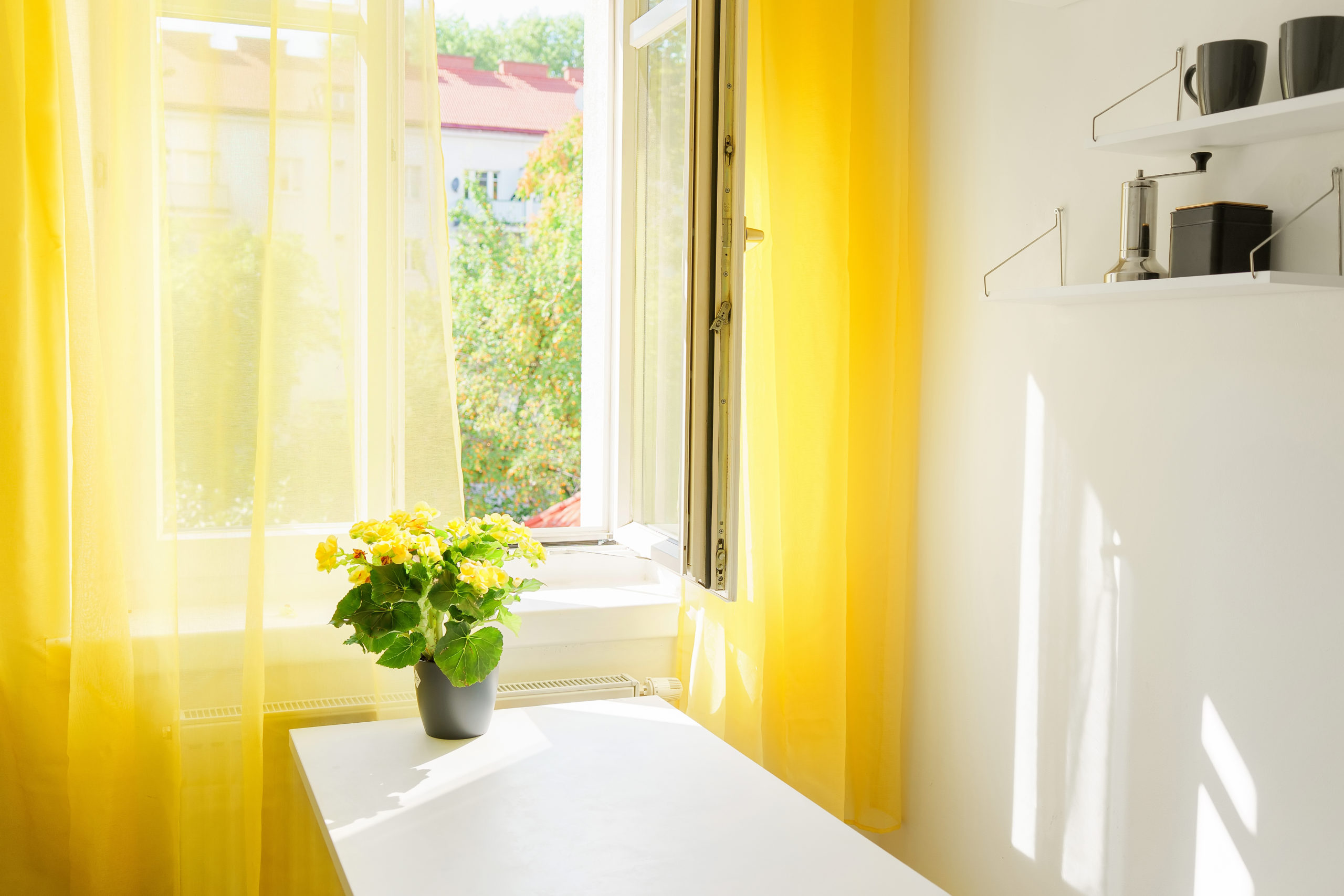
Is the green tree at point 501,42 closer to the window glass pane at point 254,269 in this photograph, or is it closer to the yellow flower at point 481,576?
the window glass pane at point 254,269

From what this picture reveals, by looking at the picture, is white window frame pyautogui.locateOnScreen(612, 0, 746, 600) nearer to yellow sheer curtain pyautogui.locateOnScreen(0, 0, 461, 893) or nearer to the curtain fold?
yellow sheer curtain pyautogui.locateOnScreen(0, 0, 461, 893)

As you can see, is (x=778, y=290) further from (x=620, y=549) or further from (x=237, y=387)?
(x=237, y=387)

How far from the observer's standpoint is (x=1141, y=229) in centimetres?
158

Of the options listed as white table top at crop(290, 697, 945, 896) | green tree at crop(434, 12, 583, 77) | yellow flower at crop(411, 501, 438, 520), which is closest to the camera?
white table top at crop(290, 697, 945, 896)

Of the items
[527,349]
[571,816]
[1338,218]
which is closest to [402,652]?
[571,816]

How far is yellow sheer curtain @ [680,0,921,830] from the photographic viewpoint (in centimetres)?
215


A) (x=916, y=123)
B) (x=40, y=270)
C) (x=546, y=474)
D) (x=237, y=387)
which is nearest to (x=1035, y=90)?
(x=916, y=123)

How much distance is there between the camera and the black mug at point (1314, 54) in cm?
130

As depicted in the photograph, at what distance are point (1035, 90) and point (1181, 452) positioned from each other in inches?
29.4

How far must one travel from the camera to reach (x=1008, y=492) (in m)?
2.00

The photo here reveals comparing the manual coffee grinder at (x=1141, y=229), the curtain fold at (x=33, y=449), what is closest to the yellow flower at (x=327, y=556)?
the curtain fold at (x=33, y=449)

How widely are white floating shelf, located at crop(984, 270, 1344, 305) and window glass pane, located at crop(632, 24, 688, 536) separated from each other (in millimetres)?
685

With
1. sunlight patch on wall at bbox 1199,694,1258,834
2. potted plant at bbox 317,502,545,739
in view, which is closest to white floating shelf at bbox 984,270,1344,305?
sunlight patch on wall at bbox 1199,694,1258,834

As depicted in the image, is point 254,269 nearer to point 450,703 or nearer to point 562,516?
point 450,703
